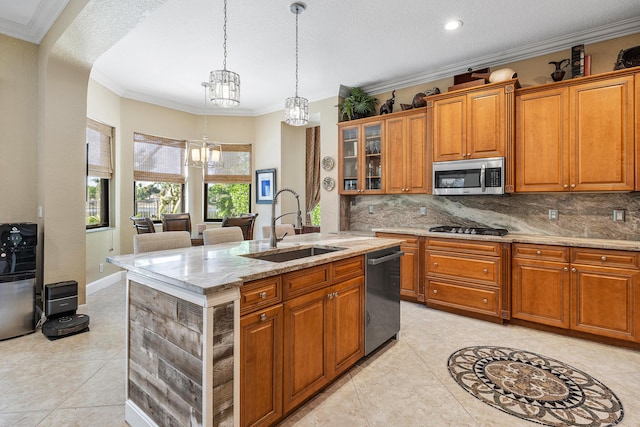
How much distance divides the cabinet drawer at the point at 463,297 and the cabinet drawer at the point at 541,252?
478 mm

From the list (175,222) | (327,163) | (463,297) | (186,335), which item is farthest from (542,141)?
(175,222)

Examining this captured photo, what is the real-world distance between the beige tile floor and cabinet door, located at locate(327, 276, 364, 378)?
0.17 m

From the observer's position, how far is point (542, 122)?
3.43m

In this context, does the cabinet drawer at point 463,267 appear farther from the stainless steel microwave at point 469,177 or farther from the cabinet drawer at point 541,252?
the stainless steel microwave at point 469,177

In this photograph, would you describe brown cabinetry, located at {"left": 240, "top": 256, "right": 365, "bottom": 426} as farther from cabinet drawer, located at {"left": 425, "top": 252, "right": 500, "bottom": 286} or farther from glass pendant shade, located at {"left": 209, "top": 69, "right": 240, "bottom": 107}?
cabinet drawer, located at {"left": 425, "top": 252, "right": 500, "bottom": 286}

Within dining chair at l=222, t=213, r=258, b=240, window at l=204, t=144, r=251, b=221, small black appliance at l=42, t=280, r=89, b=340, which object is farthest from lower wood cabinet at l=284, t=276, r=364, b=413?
window at l=204, t=144, r=251, b=221

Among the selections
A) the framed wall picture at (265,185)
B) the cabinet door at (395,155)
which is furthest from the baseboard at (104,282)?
the cabinet door at (395,155)

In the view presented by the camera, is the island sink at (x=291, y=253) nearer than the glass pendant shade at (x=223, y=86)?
Yes

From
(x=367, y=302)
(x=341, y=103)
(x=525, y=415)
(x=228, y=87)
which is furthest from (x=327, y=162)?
(x=525, y=415)

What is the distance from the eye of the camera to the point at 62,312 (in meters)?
3.25

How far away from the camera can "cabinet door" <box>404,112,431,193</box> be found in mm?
4277

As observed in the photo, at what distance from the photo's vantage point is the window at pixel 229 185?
6.32m

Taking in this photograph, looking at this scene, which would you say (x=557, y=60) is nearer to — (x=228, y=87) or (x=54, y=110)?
(x=228, y=87)

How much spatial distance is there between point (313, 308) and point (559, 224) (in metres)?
3.21
